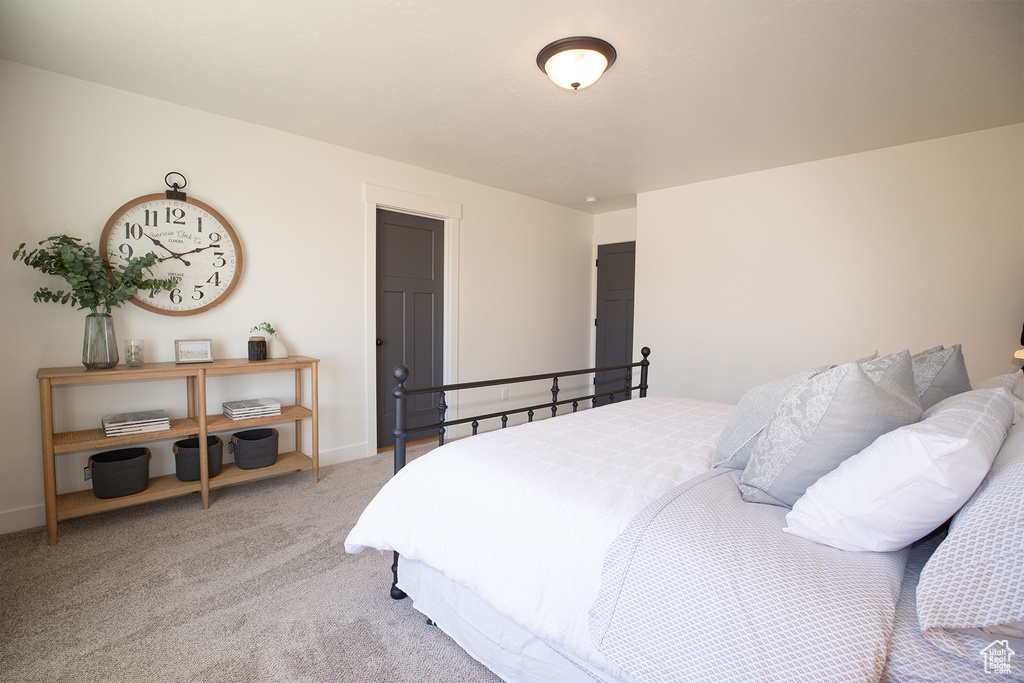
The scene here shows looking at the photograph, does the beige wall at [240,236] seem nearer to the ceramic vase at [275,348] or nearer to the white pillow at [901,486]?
the ceramic vase at [275,348]

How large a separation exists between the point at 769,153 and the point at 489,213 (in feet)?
7.82

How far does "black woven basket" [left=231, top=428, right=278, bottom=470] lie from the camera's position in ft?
9.59

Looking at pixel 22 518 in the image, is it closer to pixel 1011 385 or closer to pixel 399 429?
pixel 399 429

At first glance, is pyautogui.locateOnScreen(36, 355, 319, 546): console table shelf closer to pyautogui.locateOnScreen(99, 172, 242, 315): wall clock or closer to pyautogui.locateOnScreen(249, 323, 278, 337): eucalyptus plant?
pyautogui.locateOnScreen(249, 323, 278, 337): eucalyptus plant

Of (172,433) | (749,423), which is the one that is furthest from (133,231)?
(749,423)

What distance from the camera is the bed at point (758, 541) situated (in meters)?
0.80

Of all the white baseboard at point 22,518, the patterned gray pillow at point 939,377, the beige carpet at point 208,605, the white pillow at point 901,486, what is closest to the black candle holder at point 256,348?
the beige carpet at point 208,605

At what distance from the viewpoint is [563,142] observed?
3289mm

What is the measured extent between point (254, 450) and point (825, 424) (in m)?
3.02

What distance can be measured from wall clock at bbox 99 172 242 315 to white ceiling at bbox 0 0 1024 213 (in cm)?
63

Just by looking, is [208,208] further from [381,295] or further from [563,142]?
[563,142]

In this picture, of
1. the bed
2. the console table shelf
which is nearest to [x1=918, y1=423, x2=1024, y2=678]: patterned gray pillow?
the bed

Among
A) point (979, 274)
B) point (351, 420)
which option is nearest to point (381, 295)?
point (351, 420)

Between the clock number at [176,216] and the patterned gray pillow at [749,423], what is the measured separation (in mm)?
3175
